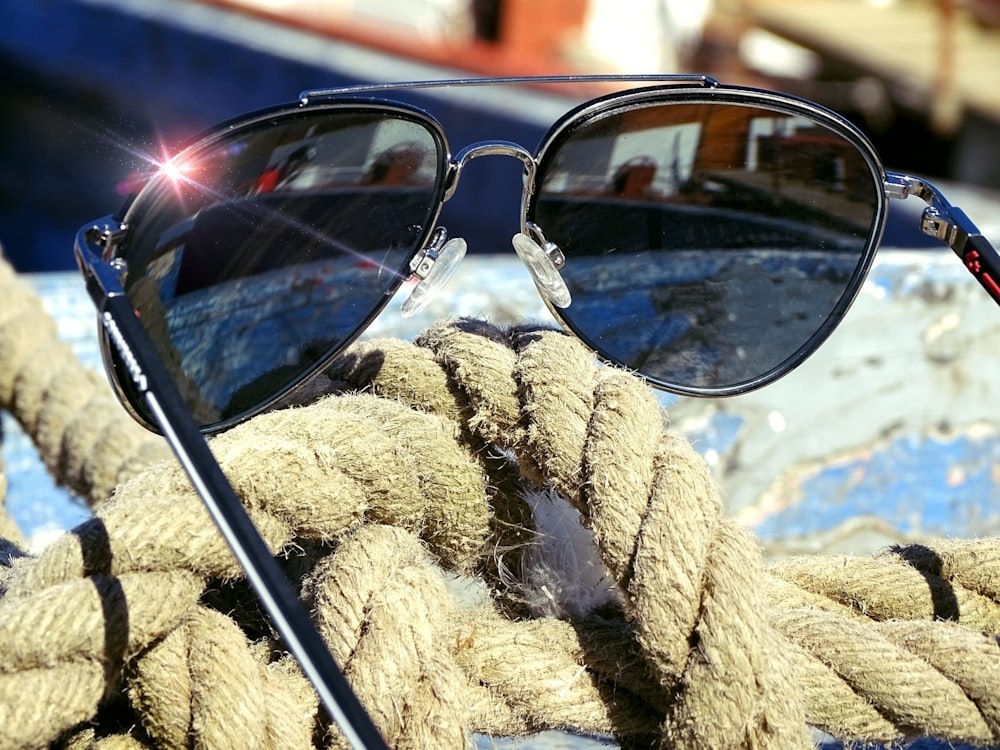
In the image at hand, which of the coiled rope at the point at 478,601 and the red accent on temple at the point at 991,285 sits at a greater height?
the red accent on temple at the point at 991,285

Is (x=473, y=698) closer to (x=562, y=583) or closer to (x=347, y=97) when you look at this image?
(x=562, y=583)

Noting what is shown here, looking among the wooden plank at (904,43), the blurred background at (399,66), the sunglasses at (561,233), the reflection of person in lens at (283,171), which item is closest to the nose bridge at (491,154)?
the sunglasses at (561,233)

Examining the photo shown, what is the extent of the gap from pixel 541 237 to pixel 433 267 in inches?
3.9

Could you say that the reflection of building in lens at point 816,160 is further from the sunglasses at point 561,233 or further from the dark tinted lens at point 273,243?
the dark tinted lens at point 273,243

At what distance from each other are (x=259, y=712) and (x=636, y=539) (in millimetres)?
224

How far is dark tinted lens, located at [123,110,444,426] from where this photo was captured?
2.29ft

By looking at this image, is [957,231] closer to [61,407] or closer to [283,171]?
[283,171]

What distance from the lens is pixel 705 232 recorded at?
0.90m

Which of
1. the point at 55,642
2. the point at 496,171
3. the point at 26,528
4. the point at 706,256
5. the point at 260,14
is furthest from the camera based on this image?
the point at 260,14

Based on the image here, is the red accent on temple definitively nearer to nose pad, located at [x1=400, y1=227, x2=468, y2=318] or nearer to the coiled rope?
the coiled rope

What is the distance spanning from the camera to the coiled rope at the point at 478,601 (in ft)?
1.83

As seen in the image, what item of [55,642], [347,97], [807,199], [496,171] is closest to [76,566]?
[55,642]

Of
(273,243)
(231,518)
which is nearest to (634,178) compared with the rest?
(273,243)

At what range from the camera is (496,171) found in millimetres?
2693
